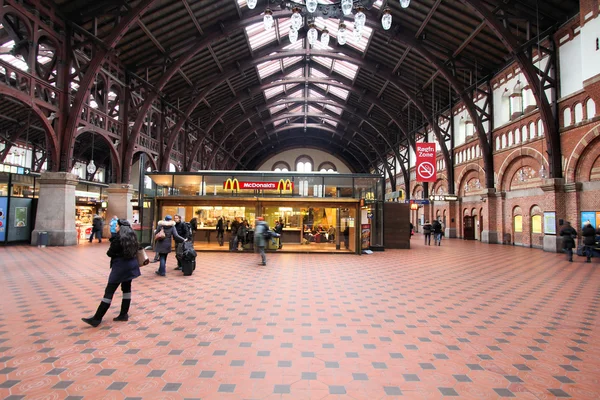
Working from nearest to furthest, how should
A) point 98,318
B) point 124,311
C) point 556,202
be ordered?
point 98,318 → point 124,311 → point 556,202

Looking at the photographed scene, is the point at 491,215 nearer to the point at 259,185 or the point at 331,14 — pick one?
the point at 259,185

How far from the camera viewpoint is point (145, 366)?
389 cm

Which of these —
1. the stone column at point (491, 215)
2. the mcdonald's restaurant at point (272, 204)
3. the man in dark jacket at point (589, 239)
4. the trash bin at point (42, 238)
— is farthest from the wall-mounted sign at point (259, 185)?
the stone column at point (491, 215)

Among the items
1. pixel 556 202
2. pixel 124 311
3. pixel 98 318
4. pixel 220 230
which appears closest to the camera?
pixel 98 318

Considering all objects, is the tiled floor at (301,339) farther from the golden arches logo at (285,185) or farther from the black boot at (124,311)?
the golden arches logo at (285,185)

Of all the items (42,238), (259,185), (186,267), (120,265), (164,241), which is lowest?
(186,267)

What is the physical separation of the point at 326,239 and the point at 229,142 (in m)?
30.4

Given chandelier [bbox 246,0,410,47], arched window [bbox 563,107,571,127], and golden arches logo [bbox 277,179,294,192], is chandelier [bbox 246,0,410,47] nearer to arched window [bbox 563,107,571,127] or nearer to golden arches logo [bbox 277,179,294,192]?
golden arches logo [bbox 277,179,294,192]

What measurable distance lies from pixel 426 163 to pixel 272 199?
373 inches

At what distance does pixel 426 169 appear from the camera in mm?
19469

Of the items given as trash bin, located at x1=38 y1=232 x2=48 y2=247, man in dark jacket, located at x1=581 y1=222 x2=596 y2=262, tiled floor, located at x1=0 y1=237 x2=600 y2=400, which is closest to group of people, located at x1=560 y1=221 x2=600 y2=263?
man in dark jacket, located at x1=581 y1=222 x2=596 y2=262

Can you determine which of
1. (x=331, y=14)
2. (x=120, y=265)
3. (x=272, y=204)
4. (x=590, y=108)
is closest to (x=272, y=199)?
(x=272, y=204)

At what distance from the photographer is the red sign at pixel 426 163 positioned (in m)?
19.4

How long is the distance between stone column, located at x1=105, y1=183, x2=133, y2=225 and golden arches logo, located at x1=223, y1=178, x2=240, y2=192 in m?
7.98
